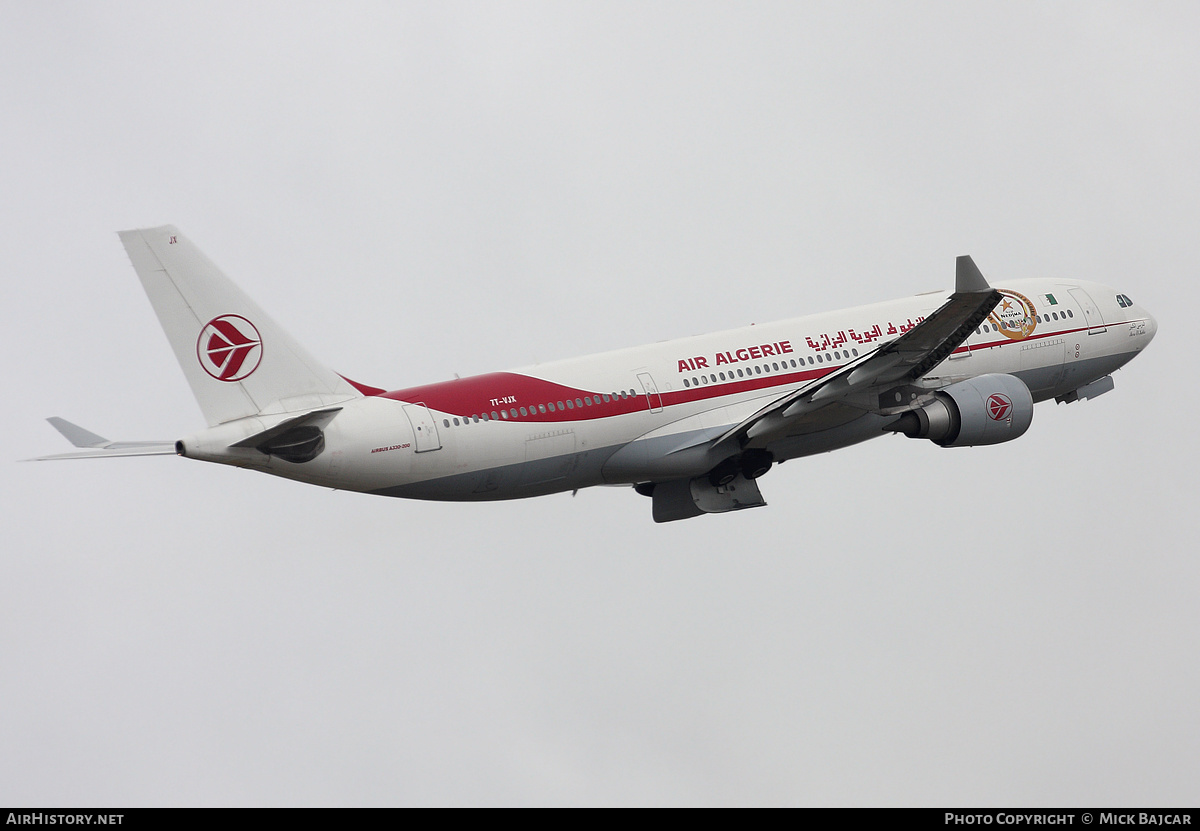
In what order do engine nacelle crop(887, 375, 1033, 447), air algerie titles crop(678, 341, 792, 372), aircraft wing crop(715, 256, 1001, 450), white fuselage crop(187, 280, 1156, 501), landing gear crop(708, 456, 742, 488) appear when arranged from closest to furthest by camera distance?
white fuselage crop(187, 280, 1156, 501), aircraft wing crop(715, 256, 1001, 450), air algerie titles crop(678, 341, 792, 372), landing gear crop(708, 456, 742, 488), engine nacelle crop(887, 375, 1033, 447)

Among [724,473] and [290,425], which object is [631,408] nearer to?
[724,473]

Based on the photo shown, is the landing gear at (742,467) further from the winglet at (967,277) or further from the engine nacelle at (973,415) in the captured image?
the winglet at (967,277)

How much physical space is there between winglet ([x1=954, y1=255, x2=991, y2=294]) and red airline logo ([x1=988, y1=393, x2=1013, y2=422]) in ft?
19.4

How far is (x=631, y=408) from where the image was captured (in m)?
39.8

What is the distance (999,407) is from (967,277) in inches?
263

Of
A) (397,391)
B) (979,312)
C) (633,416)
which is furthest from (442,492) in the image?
(979,312)

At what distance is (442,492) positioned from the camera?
1500 inches

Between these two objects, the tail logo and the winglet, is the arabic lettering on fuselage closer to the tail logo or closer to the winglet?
the winglet

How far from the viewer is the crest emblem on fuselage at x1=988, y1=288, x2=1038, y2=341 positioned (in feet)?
148

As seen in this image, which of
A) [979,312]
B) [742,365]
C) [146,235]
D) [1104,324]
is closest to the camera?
[146,235]

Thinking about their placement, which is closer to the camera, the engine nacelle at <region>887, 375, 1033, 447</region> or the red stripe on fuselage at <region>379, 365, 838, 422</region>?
the red stripe on fuselage at <region>379, 365, 838, 422</region>

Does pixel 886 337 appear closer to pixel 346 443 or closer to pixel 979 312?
pixel 979 312

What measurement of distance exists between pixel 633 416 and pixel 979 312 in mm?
8431

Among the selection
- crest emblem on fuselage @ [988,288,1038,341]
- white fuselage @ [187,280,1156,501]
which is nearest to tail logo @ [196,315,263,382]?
white fuselage @ [187,280,1156,501]
